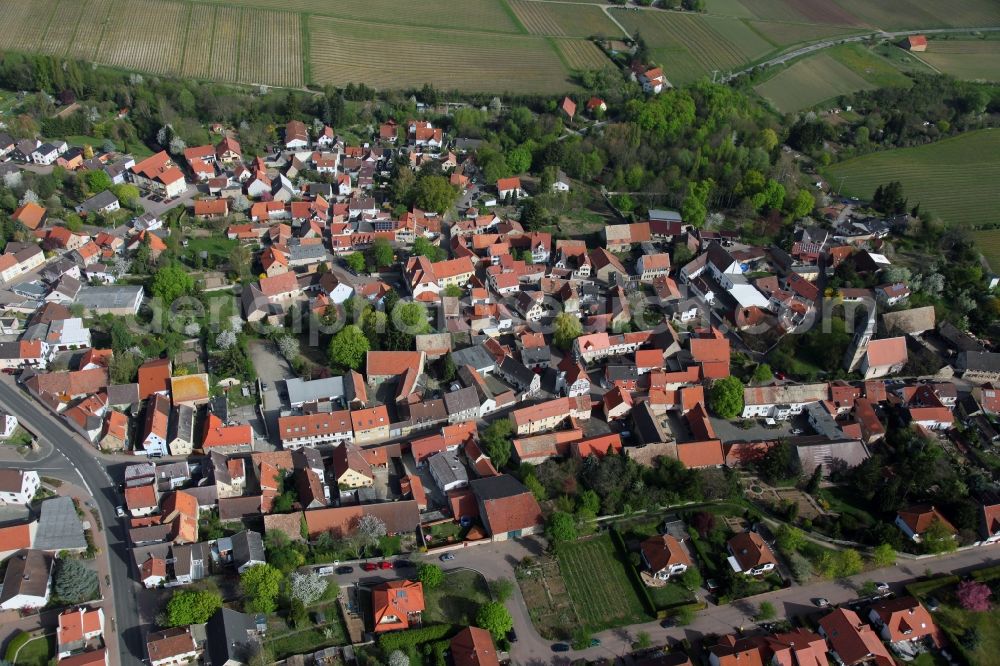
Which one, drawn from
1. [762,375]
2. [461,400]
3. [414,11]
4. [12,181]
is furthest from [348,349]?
[414,11]

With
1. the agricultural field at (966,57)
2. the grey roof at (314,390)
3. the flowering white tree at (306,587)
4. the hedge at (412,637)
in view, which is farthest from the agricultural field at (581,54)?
the hedge at (412,637)

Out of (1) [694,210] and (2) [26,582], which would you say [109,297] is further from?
(1) [694,210]

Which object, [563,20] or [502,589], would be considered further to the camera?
[563,20]

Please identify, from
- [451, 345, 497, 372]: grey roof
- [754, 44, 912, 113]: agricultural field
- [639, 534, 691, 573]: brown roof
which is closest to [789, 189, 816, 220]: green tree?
[754, 44, 912, 113]: agricultural field

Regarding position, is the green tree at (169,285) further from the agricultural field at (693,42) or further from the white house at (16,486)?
the agricultural field at (693,42)

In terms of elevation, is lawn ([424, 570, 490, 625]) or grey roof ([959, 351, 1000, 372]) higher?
grey roof ([959, 351, 1000, 372])

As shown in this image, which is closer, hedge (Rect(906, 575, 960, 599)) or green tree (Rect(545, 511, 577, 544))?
hedge (Rect(906, 575, 960, 599))

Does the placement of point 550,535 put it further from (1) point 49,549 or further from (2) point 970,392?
(2) point 970,392

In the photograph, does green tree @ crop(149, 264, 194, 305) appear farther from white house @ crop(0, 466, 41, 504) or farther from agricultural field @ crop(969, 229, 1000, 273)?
agricultural field @ crop(969, 229, 1000, 273)
